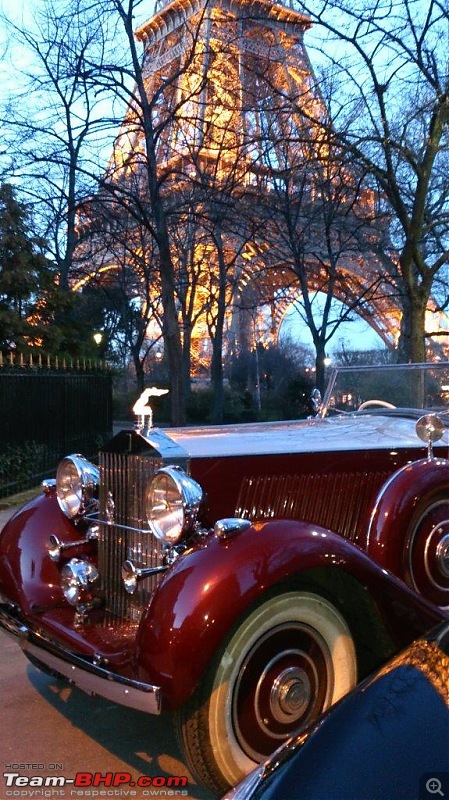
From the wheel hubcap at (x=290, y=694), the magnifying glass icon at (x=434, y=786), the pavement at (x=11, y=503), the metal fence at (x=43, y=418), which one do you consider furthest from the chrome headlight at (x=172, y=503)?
the metal fence at (x=43, y=418)

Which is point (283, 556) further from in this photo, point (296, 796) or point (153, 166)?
point (153, 166)

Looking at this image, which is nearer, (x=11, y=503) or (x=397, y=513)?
(x=397, y=513)

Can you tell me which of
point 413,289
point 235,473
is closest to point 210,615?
point 235,473

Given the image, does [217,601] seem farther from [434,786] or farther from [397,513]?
[397,513]

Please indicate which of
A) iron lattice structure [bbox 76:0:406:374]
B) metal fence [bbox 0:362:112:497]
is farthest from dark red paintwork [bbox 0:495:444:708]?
iron lattice structure [bbox 76:0:406:374]

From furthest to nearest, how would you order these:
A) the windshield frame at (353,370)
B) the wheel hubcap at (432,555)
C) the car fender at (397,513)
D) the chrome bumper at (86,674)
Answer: the windshield frame at (353,370) → the wheel hubcap at (432,555) → the car fender at (397,513) → the chrome bumper at (86,674)

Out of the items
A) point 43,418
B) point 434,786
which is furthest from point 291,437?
point 43,418

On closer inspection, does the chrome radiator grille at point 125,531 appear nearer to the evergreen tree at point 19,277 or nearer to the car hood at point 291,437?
the car hood at point 291,437

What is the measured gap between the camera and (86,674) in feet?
9.09

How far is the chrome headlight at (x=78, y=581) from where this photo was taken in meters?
3.35

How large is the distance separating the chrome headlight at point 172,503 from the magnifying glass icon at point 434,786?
5.59ft
